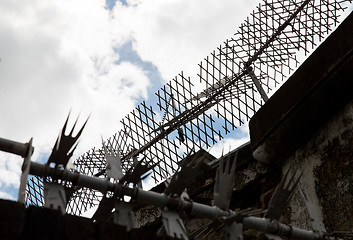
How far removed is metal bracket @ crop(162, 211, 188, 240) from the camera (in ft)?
6.30

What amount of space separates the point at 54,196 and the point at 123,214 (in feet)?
1.02

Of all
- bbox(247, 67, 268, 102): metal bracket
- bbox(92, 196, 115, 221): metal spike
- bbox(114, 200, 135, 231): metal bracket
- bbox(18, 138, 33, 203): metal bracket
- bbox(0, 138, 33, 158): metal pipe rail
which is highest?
bbox(247, 67, 268, 102): metal bracket

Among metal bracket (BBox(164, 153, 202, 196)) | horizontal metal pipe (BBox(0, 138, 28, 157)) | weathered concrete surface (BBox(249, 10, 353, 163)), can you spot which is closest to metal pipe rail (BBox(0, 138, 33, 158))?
horizontal metal pipe (BBox(0, 138, 28, 157))

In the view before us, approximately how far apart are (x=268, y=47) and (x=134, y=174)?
17.0 feet

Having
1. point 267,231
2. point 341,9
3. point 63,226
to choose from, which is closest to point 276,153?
point 267,231

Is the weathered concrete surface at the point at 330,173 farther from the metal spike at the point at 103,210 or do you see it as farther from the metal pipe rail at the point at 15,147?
the metal pipe rail at the point at 15,147

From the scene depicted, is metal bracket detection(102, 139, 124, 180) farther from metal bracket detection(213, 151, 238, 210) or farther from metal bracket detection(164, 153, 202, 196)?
metal bracket detection(213, 151, 238, 210)

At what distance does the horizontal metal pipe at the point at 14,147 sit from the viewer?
1.86 meters

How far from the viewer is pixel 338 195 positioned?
311 cm

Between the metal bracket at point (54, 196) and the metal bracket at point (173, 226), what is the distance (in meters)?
0.45

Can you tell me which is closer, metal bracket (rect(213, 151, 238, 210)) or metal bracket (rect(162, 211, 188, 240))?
metal bracket (rect(162, 211, 188, 240))

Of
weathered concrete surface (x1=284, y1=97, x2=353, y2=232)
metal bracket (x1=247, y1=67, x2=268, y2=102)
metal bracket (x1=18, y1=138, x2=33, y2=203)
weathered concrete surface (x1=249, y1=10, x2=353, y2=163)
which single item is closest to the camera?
metal bracket (x1=18, y1=138, x2=33, y2=203)

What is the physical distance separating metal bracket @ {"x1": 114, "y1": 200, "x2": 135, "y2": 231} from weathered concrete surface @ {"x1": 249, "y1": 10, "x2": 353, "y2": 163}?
1.93 meters

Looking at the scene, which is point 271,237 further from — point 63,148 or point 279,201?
point 63,148
